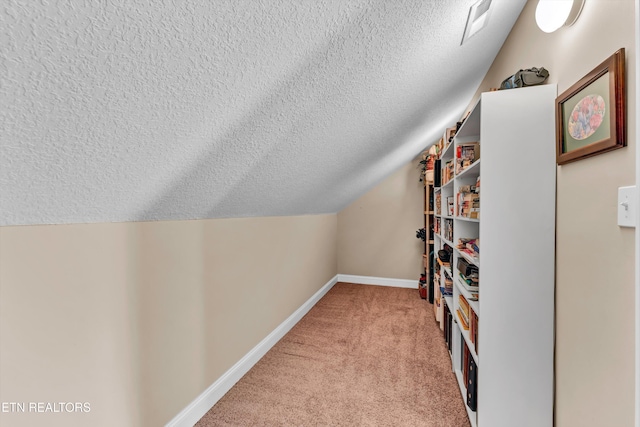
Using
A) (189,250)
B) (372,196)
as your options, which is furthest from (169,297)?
(372,196)

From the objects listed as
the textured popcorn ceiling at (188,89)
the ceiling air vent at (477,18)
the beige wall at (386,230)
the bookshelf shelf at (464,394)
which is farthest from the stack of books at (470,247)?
the beige wall at (386,230)

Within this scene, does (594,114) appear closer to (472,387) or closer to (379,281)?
(472,387)

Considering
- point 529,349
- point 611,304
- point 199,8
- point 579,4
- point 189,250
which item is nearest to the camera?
point 199,8

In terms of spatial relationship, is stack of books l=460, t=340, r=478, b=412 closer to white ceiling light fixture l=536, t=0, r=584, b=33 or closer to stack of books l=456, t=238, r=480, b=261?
stack of books l=456, t=238, r=480, b=261

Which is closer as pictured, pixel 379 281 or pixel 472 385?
pixel 472 385

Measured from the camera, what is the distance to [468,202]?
168cm

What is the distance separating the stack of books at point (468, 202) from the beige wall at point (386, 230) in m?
2.08

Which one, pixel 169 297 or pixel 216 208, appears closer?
pixel 169 297

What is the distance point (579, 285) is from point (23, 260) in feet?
5.94

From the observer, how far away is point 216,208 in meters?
1.52

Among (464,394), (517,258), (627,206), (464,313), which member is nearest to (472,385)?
(464,394)

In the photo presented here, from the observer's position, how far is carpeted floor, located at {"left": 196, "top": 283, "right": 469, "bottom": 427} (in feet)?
5.12

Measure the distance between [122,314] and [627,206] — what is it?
169 centimetres

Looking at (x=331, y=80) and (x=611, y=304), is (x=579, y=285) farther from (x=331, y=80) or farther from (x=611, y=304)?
(x=331, y=80)
